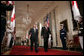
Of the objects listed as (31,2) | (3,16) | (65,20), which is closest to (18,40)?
(31,2)

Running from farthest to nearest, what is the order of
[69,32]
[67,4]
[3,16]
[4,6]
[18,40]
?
[18,40]
[67,4]
[69,32]
[3,16]
[4,6]

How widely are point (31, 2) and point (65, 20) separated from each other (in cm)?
387

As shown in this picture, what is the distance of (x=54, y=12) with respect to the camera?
856 cm

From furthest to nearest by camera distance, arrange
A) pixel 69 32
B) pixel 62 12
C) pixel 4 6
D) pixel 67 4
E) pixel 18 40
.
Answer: pixel 18 40 → pixel 62 12 → pixel 67 4 → pixel 69 32 → pixel 4 6

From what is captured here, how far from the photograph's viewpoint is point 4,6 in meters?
2.10

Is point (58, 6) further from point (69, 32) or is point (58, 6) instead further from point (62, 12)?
point (69, 32)

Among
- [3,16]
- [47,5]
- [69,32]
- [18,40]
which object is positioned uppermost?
[47,5]

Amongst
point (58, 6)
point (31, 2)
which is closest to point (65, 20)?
point (58, 6)

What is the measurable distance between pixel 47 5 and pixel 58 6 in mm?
1467

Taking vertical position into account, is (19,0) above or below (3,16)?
above

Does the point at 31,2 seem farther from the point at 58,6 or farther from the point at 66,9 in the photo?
the point at 66,9

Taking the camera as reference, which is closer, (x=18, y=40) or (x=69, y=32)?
(x=69, y=32)

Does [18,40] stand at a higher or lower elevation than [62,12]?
lower

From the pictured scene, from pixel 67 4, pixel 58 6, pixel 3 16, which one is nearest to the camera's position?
pixel 3 16
